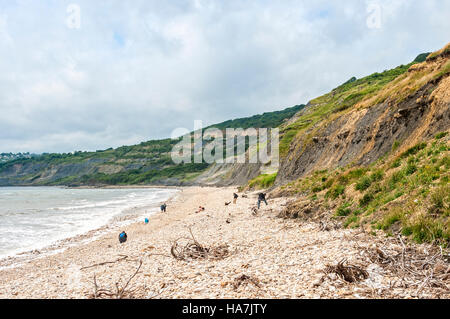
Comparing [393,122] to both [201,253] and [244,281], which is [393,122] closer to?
[201,253]

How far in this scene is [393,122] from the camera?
23.6 metres

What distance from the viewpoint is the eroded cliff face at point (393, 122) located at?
19.3 metres

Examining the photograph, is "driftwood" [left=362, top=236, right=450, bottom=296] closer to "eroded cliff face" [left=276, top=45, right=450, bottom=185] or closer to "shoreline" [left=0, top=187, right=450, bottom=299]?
"shoreline" [left=0, top=187, right=450, bottom=299]

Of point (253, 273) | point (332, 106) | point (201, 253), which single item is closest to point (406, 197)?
point (253, 273)

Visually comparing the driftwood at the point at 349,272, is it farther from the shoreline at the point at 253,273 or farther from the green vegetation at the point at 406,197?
the green vegetation at the point at 406,197

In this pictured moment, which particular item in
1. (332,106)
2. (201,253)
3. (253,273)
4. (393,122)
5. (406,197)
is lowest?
(201,253)

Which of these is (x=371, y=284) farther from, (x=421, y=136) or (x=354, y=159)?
(x=354, y=159)

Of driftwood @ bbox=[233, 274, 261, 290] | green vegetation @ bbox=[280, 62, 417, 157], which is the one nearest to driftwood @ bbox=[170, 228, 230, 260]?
driftwood @ bbox=[233, 274, 261, 290]

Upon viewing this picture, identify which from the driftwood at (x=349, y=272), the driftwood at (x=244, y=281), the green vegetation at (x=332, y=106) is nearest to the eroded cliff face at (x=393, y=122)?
the green vegetation at (x=332, y=106)

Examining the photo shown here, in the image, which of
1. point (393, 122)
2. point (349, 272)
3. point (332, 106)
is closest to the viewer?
point (349, 272)
